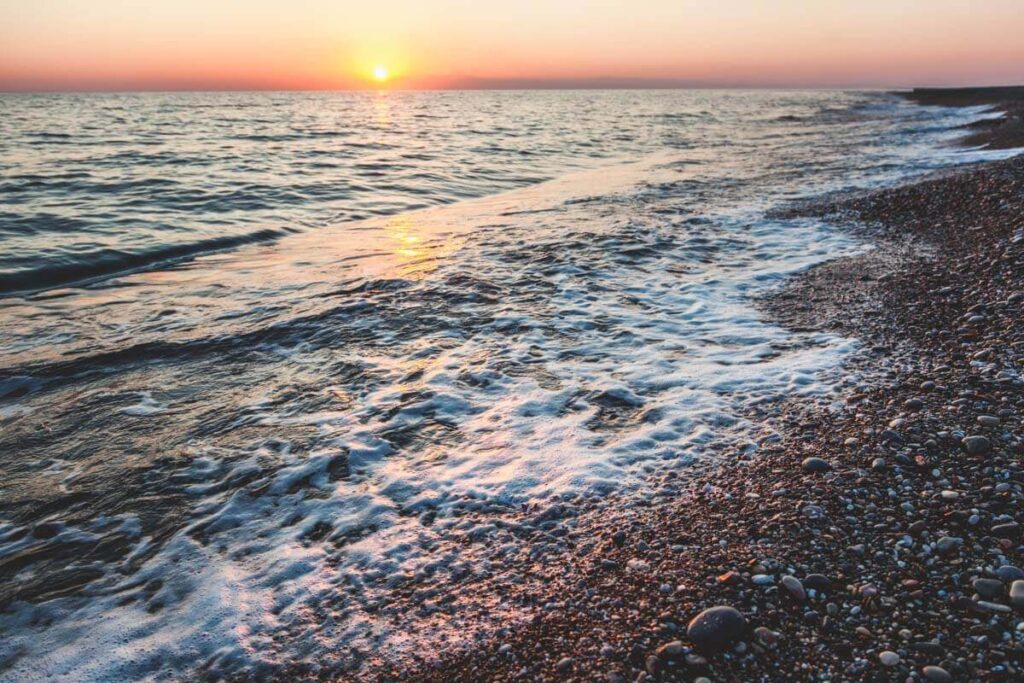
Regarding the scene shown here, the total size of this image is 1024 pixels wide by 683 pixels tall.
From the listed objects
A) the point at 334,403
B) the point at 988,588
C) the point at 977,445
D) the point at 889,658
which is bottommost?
the point at 334,403

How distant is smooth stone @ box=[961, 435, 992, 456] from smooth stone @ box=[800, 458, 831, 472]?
2.95ft

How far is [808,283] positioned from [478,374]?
5.17 metres

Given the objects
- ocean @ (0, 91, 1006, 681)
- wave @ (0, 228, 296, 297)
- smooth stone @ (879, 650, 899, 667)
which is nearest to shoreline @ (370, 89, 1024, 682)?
smooth stone @ (879, 650, 899, 667)

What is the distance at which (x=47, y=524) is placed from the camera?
4434 millimetres

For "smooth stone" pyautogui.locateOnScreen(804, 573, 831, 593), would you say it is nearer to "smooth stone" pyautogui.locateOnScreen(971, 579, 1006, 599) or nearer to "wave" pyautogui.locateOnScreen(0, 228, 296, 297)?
"smooth stone" pyautogui.locateOnScreen(971, 579, 1006, 599)

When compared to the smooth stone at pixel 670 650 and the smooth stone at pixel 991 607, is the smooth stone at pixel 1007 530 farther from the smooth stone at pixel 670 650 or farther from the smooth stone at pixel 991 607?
the smooth stone at pixel 670 650

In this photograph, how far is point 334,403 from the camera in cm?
608

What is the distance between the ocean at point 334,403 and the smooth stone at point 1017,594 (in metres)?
1.93

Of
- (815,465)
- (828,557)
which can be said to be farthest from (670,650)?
(815,465)

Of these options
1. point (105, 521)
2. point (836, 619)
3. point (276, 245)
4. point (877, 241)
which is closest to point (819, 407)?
point (836, 619)

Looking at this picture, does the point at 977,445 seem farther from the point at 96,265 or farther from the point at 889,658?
the point at 96,265

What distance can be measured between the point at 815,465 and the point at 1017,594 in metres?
1.38

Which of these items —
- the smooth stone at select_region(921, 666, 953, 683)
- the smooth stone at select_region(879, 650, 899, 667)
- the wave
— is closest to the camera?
the smooth stone at select_region(921, 666, 953, 683)

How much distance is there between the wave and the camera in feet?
35.8
